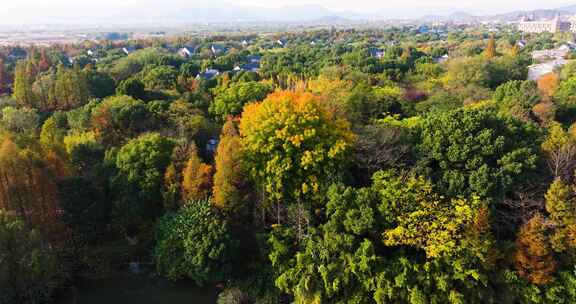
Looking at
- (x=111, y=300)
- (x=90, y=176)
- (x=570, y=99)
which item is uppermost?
(x=570, y=99)

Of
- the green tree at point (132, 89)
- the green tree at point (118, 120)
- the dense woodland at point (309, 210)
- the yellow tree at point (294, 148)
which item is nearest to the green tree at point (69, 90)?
the green tree at point (132, 89)

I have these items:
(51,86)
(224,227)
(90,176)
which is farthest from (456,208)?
(51,86)

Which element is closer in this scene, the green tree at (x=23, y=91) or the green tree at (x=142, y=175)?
the green tree at (x=142, y=175)

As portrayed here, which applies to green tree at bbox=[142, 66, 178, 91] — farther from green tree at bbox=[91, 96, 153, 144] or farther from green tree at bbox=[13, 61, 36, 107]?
green tree at bbox=[91, 96, 153, 144]

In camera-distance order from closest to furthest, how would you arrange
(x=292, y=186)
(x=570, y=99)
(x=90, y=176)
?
(x=292, y=186) < (x=90, y=176) < (x=570, y=99)

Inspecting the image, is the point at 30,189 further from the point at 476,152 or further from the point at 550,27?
the point at 550,27

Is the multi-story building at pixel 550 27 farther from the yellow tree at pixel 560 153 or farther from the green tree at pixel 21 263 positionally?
the green tree at pixel 21 263

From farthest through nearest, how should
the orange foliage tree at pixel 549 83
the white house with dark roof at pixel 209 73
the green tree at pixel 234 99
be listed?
1. the white house with dark roof at pixel 209 73
2. the orange foliage tree at pixel 549 83
3. the green tree at pixel 234 99

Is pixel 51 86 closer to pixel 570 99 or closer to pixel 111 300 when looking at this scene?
pixel 111 300

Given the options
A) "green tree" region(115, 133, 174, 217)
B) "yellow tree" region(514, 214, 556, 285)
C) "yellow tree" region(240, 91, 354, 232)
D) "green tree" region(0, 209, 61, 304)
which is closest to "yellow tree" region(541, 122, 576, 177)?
"yellow tree" region(514, 214, 556, 285)

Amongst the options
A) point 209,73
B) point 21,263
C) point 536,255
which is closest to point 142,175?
point 21,263

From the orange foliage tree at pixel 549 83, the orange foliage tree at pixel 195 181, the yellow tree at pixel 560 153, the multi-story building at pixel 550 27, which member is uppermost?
the multi-story building at pixel 550 27
